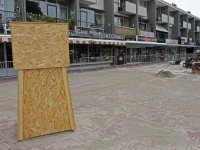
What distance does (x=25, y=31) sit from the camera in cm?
356

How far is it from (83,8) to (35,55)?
1857cm

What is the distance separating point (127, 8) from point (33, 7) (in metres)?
13.1

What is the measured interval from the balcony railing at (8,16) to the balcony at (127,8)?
14233 mm

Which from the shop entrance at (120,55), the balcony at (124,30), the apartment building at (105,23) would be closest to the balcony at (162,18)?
the apartment building at (105,23)

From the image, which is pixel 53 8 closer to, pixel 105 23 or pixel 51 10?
pixel 51 10

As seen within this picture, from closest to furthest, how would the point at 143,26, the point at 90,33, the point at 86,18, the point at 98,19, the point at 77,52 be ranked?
1. the point at 90,33
2. the point at 77,52
3. the point at 86,18
4. the point at 98,19
5. the point at 143,26

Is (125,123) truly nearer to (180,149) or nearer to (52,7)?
(180,149)

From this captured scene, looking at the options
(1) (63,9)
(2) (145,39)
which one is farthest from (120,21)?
(1) (63,9)

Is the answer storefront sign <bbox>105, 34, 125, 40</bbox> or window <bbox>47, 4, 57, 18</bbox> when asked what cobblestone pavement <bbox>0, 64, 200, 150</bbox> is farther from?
storefront sign <bbox>105, 34, 125, 40</bbox>

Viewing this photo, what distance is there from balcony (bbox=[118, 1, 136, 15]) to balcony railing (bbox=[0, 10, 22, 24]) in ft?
46.7

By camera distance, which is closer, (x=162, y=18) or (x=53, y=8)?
(x=53, y=8)

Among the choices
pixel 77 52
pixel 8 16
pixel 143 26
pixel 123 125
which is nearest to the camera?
pixel 123 125

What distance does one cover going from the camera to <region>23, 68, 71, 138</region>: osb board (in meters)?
3.74

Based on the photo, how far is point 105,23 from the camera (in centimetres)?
2341
